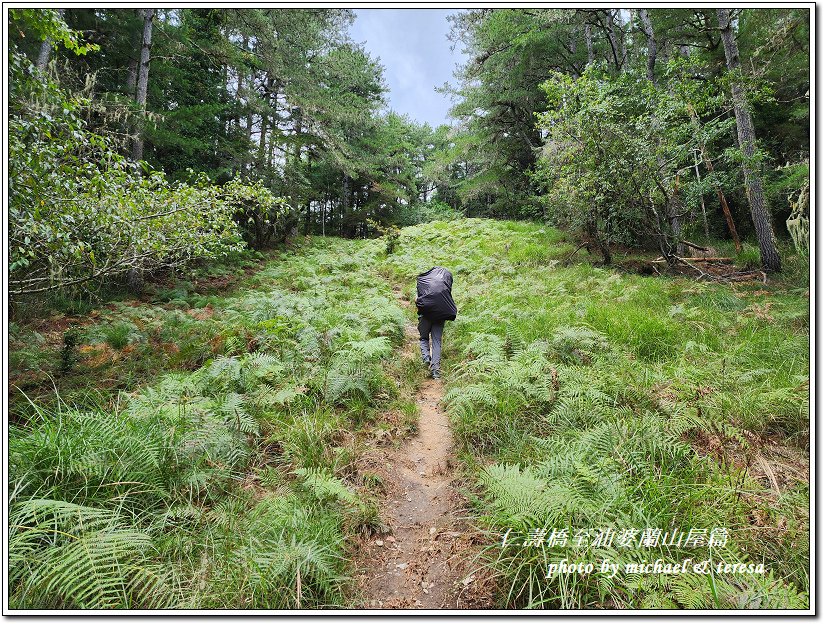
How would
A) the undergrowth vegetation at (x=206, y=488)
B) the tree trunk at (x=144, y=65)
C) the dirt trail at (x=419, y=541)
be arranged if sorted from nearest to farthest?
the undergrowth vegetation at (x=206, y=488) → the dirt trail at (x=419, y=541) → the tree trunk at (x=144, y=65)

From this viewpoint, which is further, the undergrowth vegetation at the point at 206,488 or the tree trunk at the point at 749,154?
the tree trunk at the point at 749,154

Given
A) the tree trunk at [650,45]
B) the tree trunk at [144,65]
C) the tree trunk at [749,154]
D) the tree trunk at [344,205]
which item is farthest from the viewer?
the tree trunk at [344,205]

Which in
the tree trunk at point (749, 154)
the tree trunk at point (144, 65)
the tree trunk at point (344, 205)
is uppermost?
the tree trunk at point (344, 205)

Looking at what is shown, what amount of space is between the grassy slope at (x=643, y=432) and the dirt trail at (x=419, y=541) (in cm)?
27

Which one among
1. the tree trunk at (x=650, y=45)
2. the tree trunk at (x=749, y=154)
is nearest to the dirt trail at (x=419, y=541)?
the tree trunk at (x=749, y=154)

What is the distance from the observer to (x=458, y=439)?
13.0 feet

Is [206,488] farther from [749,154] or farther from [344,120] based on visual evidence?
[344,120]

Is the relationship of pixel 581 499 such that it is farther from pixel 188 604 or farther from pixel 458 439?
pixel 188 604

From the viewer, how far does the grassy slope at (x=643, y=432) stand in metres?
2.11

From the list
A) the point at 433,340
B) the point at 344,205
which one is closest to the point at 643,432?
the point at 433,340

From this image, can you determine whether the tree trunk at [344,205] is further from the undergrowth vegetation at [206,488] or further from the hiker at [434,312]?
the undergrowth vegetation at [206,488]

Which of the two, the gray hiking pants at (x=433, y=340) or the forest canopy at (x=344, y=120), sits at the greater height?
the forest canopy at (x=344, y=120)

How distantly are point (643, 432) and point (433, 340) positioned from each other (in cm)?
342
